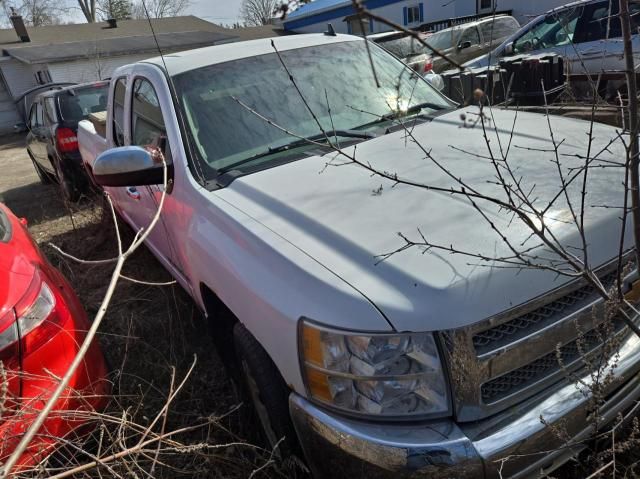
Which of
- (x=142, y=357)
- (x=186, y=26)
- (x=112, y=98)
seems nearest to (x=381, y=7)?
(x=186, y=26)

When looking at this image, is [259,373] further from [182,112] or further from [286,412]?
[182,112]

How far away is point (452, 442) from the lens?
1528 millimetres

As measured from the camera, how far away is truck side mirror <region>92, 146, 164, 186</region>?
2652 millimetres

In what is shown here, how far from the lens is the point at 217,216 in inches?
89.8

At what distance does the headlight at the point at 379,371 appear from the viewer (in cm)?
158

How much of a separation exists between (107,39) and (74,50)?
7.29 feet

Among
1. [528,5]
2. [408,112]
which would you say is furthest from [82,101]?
[528,5]

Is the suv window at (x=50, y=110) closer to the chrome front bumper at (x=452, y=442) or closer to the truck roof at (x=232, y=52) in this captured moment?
the truck roof at (x=232, y=52)

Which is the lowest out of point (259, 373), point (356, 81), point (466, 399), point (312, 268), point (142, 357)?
point (142, 357)

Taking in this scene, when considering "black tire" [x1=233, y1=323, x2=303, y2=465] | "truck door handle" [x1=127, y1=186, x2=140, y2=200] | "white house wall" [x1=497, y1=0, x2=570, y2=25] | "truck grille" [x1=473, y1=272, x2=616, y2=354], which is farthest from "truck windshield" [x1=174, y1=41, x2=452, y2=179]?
"white house wall" [x1=497, y1=0, x2=570, y2=25]

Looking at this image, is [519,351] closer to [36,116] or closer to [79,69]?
[36,116]

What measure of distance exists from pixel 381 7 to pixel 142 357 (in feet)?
86.7

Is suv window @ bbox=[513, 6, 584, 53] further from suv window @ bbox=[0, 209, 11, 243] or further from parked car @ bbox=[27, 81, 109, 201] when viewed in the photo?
suv window @ bbox=[0, 209, 11, 243]

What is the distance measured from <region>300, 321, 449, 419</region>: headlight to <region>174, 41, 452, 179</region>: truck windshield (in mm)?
1281
